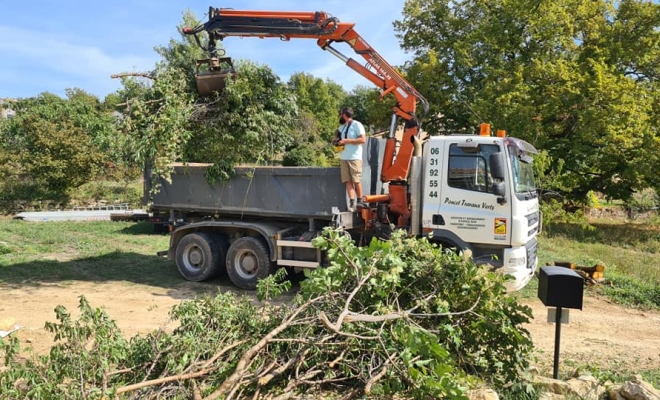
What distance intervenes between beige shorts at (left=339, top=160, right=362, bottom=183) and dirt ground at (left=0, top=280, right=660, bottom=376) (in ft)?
10.4

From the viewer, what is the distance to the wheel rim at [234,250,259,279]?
8328 mm

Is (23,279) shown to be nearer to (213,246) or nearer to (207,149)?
(213,246)

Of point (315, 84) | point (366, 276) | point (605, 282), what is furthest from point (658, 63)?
point (315, 84)

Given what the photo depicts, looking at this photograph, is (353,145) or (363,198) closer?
(353,145)

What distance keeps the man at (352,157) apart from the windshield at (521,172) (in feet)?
7.12

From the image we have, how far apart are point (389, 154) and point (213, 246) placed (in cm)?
353

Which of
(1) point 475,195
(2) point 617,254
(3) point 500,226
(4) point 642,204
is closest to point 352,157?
(1) point 475,195

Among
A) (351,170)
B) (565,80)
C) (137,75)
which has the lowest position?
(351,170)

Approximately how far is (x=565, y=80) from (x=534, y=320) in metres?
11.4

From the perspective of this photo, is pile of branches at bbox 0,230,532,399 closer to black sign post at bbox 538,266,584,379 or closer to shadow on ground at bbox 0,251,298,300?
black sign post at bbox 538,266,584,379

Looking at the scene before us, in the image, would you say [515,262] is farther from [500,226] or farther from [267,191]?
[267,191]

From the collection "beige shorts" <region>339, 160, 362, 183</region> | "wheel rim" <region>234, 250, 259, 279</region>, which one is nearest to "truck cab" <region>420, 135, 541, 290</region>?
"beige shorts" <region>339, 160, 362, 183</region>

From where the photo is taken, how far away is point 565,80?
51.3ft

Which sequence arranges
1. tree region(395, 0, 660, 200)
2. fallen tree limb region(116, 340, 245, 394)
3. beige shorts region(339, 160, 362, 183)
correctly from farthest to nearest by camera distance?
1. tree region(395, 0, 660, 200)
2. beige shorts region(339, 160, 362, 183)
3. fallen tree limb region(116, 340, 245, 394)
